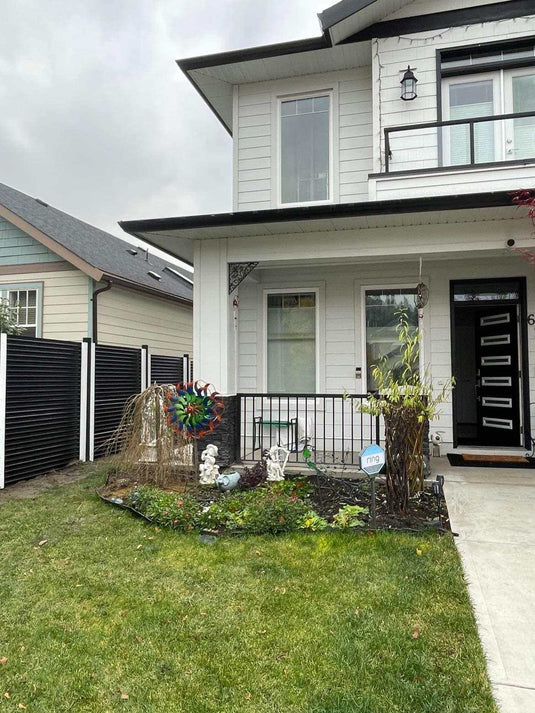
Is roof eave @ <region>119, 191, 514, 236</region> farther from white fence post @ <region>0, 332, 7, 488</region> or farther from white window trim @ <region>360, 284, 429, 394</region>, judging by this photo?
white fence post @ <region>0, 332, 7, 488</region>

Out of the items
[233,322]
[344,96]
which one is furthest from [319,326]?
[344,96]

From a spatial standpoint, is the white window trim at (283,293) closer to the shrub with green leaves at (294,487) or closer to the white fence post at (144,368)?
the shrub with green leaves at (294,487)

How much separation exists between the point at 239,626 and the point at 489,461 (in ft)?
16.0

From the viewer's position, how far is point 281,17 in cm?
1135

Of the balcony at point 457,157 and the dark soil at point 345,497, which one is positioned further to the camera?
the balcony at point 457,157

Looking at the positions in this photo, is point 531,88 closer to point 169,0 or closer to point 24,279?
point 169,0

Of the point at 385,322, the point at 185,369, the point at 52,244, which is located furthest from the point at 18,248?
the point at 385,322

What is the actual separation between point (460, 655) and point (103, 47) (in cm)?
1435

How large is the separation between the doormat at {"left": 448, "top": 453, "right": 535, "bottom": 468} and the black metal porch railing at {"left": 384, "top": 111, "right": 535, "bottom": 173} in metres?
3.98

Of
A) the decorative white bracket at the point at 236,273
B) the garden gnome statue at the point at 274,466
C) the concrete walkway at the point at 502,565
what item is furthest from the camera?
the decorative white bracket at the point at 236,273

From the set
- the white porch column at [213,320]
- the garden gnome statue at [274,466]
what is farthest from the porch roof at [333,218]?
the garden gnome statue at [274,466]

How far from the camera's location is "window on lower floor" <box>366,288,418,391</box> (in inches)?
280

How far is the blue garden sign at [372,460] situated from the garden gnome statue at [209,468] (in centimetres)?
203

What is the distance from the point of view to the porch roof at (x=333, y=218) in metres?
5.08
